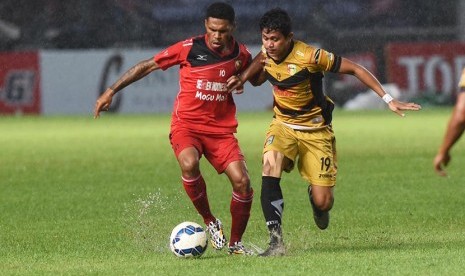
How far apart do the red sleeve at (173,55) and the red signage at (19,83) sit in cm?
2434

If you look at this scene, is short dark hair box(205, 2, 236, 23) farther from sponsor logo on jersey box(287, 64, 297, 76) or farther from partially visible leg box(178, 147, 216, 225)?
partially visible leg box(178, 147, 216, 225)

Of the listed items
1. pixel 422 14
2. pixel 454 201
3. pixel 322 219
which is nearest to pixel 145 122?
pixel 422 14

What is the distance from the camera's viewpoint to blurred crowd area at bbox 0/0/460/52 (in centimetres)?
3744

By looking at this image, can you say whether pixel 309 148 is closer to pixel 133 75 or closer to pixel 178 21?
pixel 133 75

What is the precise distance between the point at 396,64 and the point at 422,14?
522 centimetres

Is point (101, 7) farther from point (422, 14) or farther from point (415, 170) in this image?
point (415, 170)

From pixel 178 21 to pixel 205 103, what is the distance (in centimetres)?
2915

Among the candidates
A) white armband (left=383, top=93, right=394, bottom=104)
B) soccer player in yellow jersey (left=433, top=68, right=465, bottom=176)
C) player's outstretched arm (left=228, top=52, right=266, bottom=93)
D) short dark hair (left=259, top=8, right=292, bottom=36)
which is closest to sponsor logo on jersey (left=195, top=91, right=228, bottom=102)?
player's outstretched arm (left=228, top=52, right=266, bottom=93)

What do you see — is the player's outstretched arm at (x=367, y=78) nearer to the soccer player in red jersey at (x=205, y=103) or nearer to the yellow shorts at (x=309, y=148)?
the yellow shorts at (x=309, y=148)

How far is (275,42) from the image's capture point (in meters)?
9.43

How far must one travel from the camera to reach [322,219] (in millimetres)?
10578

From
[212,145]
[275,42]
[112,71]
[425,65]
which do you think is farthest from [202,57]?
[425,65]

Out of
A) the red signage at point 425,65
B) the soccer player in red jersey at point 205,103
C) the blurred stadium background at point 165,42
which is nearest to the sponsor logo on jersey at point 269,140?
the soccer player in red jersey at point 205,103

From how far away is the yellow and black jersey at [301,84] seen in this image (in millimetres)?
9609
